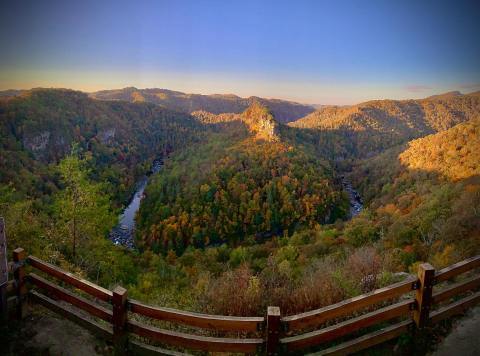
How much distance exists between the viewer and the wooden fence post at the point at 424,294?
16.6 ft

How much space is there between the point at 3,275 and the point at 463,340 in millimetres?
7316

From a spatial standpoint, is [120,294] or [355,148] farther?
[355,148]

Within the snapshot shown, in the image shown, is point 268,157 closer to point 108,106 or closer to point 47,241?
point 47,241

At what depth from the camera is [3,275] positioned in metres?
5.36

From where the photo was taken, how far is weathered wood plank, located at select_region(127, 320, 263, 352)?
4.89 metres

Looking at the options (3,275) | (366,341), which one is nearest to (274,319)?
(366,341)

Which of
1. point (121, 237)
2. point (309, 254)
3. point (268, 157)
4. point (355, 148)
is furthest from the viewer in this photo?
point (355, 148)

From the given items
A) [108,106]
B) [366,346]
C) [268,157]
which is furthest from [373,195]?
[108,106]

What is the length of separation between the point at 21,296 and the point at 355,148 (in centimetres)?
17629

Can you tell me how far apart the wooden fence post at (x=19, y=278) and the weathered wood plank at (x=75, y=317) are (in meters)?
0.27

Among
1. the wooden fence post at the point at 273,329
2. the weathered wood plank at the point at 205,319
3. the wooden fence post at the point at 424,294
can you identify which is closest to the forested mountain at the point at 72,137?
the weathered wood plank at the point at 205,319

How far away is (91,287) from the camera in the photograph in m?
5.33

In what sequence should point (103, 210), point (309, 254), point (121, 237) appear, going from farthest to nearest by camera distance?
point (121, 237) → point (309, 254) → point (103, 210)

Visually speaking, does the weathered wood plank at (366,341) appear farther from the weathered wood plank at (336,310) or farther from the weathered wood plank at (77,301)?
the weathered wood plank at (77,301)
